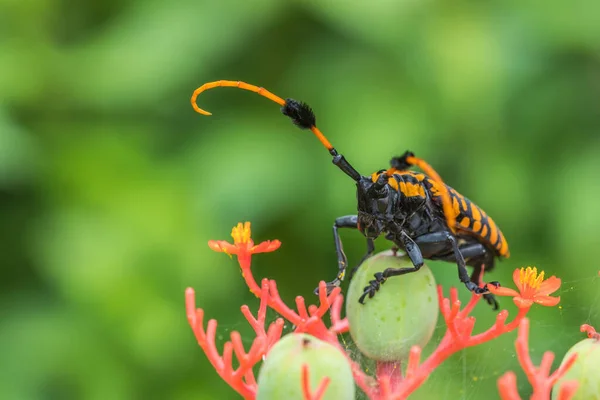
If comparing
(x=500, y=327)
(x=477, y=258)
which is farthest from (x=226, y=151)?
(x=500, y=327)

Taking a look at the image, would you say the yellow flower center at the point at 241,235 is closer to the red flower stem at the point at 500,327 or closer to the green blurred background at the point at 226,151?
the red flower stem at the point at 500,327

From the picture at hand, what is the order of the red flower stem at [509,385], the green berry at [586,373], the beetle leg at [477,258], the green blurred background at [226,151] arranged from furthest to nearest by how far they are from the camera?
1. the green blurred background at [226,151]
2. the beetle leg at [477,258]
3. the green berry at [586,373]
4. the red flower stem at [509,385]

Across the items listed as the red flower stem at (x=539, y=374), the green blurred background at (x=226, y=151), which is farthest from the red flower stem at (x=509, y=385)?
the green blurred background at (x=226, y=151)

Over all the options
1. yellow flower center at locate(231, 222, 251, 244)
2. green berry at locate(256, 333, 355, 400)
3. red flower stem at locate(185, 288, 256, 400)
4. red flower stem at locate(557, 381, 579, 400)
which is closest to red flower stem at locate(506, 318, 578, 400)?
red flower stem at locate(557, 381, 579, 400)

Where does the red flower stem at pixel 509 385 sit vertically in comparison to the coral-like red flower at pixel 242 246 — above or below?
below

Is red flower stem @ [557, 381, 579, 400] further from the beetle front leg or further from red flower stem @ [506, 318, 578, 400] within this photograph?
the beetle front leg

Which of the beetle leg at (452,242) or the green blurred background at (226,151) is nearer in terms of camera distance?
the beetle leg at (452,242)
